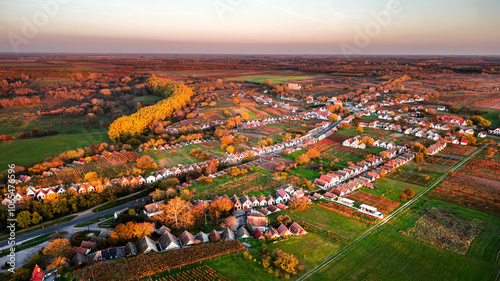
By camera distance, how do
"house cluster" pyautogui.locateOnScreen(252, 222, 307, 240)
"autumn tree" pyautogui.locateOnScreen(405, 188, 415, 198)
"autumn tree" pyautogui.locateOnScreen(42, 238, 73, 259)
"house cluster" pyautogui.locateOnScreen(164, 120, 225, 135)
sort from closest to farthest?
"autumn tree" pyautogui.locateOnScreen(42, 238, 73, 259) < "house cluster" pyautogui.locateOnScreen(252, 222, 307, 240) < "autumn tree" pyautogui.locateOnScreen(405, 188, 415, 198) < "house cluster" pyautogui.locateOnScreen(164, 120, 225, 135)

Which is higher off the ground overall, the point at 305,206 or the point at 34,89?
the point at 34,89

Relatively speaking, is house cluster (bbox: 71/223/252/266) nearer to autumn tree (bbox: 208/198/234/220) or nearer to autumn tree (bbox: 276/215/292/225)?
autumn tree (bbox: 208/198/234/220)

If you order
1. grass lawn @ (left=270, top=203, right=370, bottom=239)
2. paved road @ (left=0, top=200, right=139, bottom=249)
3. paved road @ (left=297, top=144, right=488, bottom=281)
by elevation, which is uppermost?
paved road @ (left=297, top=144, right=488, bottom=281)

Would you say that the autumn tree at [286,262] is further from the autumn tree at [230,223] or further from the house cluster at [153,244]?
the autumn tree at [230,223]

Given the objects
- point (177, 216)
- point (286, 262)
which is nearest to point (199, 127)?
point (177, 216)

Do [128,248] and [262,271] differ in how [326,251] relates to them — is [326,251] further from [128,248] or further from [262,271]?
[128,248]

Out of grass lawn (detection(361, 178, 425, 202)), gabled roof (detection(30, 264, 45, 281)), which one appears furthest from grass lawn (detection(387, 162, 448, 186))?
gabled roof (detection(30, 264, 45, 281))

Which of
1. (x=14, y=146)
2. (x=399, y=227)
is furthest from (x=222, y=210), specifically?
(x=14, y=146)

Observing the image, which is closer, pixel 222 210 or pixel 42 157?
pixel 222 210
